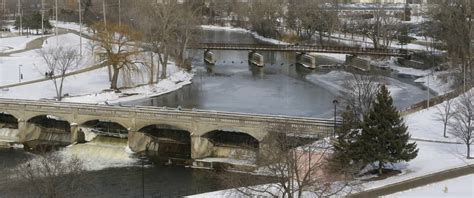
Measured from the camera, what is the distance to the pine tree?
3788 cm

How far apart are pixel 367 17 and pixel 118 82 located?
312 ft

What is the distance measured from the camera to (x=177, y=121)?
169 ft

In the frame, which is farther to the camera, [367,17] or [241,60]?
[367,17]

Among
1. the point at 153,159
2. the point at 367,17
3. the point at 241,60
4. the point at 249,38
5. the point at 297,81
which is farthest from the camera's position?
the point at 367,17

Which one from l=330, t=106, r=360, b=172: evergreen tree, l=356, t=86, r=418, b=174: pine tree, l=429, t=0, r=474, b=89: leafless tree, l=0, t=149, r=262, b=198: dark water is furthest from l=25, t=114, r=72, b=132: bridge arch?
l=429, t=0, r=474, b=89: leafless tree

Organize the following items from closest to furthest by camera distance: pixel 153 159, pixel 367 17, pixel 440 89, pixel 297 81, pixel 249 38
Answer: pixel 153 159
pixel 440 89
pixel 297 81
pixel 249 38
pixel 367 17

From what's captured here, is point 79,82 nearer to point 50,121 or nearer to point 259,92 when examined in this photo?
point 50,121

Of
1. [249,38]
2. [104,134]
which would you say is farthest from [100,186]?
[249,38]

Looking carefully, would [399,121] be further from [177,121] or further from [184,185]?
[177,121]

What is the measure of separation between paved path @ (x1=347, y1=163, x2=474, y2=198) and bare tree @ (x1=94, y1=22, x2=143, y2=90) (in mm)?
42564

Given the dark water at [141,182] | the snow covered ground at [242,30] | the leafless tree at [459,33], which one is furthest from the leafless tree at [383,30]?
the dark water at [141,182]

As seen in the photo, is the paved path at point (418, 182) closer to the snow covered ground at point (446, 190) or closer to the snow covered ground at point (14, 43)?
the snow covered ground at point (446, 190)

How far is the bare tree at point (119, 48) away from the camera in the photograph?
7256 cm

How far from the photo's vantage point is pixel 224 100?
7125 centimetres
